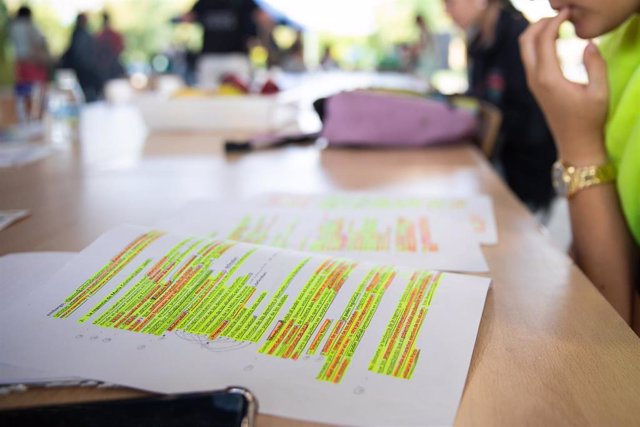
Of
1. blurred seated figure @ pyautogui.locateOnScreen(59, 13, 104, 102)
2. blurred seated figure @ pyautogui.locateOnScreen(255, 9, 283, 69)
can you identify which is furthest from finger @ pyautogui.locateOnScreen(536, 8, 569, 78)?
blurred seated figure @ pyautogui.locateOnScreen(59, 13, 104, 102)

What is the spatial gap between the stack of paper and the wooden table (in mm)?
19

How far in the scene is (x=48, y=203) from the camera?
0.75 metres

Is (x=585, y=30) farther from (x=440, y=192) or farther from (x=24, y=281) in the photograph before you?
(x=24, y=281)

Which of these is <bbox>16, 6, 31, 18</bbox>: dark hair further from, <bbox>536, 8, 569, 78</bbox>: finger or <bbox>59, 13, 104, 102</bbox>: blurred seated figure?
<bbox>536, 8, 569, 78</bbox>: finger

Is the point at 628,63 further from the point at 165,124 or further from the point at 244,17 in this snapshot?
the point at 244,17

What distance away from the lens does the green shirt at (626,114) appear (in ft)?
2.20

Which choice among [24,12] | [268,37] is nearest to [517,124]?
[268,37]

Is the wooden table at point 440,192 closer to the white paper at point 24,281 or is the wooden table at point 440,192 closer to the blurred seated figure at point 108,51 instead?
the white paper at point 24,281

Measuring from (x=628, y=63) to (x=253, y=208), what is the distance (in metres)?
0.54

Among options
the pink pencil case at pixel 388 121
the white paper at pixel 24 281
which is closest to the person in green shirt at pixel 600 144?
the pink pencil case at pixel 388 121

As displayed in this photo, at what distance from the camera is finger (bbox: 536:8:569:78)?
77 centimetres

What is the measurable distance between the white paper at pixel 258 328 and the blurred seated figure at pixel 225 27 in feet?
10.6

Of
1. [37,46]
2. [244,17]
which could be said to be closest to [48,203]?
[244,17]

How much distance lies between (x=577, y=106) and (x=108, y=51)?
7.05m
